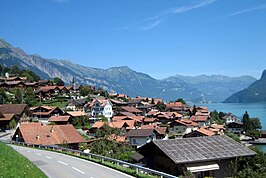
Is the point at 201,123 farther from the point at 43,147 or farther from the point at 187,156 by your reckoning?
the point at 187,156

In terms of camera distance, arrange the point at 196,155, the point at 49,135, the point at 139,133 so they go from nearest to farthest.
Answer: the point at 196,155 → the point at 49,135 → the point at 139,133

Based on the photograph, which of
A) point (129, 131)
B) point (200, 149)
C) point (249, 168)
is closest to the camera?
point (249, 168)

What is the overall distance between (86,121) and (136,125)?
11.3 meters

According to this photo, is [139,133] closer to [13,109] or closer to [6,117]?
[6,117]

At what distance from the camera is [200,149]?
18.2 metres

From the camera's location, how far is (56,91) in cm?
10219

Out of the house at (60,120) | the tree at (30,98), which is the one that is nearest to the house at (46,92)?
the tree at (30,98)

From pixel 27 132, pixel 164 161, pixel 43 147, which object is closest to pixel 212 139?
pixel 164 161

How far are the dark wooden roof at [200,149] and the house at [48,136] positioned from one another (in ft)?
70.5

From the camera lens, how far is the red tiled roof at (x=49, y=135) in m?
38.5

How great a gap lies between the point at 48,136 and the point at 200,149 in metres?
25.5

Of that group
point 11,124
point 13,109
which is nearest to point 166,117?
point 13,109

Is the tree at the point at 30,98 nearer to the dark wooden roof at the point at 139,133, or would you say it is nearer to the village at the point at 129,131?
the village at the point at 129,131

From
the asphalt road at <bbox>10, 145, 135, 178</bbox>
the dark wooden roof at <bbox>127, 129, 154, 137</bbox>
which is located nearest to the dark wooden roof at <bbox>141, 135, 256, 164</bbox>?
the asphalt road at <bbox>10, 145, 135, 178</bbox>
